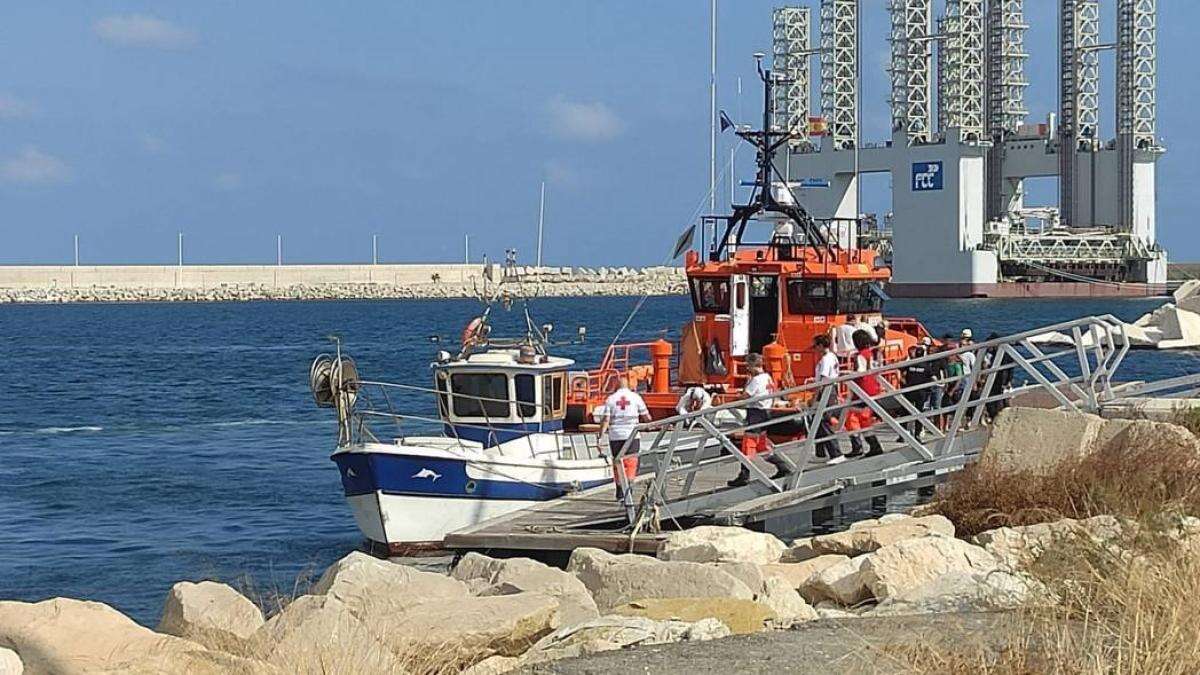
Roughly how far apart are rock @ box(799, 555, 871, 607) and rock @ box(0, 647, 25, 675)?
549cm

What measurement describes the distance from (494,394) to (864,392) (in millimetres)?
6375

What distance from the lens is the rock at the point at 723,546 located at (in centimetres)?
Answer: 1509

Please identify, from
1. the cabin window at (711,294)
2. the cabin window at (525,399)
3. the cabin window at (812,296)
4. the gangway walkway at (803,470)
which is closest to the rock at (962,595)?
the gangway walkway at (803,470)

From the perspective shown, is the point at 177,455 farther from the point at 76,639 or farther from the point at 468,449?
the point at 76,639

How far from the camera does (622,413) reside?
19141 millimetres

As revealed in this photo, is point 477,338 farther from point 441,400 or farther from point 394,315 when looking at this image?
point 394,315

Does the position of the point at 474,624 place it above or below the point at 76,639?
above

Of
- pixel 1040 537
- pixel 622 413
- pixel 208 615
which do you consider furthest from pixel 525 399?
pixel 1040 537

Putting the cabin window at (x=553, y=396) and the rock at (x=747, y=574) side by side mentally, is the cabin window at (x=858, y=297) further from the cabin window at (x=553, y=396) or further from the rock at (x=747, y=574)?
the rock at (x=747, y=574)

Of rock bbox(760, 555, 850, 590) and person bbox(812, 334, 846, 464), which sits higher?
person bbox(812, 334, 846, 464)

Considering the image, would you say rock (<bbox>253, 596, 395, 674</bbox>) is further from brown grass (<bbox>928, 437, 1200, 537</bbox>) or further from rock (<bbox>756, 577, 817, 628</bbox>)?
brown grass (<bbox>928, 437, 1200, 537</bbox>)

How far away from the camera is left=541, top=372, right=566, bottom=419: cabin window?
22.8 metres

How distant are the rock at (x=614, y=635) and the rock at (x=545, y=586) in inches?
27.1

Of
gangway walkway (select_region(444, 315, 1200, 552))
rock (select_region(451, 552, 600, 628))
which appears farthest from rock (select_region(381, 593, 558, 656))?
gangway walkway (select_region(444, 315, 1200, 552))
